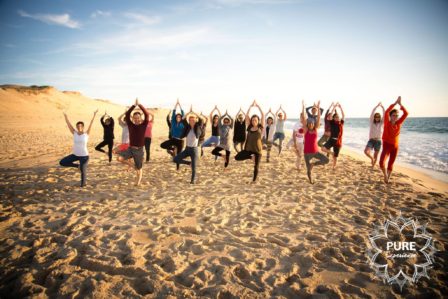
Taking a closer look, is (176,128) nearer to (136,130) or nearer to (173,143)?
(173,143)

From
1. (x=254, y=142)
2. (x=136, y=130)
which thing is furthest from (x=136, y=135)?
(x=254, y=142)

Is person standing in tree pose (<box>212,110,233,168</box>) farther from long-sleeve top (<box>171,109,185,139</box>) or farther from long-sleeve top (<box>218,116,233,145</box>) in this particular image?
long-sleeve top (<box>171,109,185,139</box>)

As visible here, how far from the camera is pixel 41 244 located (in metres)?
3.88

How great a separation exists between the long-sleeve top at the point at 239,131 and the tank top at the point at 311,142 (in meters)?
3.26

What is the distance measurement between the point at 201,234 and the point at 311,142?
4.62 metres

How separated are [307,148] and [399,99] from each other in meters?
2.97

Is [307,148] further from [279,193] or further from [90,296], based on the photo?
[90,296]

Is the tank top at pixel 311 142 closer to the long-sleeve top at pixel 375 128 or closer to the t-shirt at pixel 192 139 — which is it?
the long-sleeve top at pixel 375 128

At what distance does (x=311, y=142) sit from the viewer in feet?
23.4

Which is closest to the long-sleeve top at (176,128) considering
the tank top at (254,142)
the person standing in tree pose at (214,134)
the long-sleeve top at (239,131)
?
the person standing in tree pose at (214,134)

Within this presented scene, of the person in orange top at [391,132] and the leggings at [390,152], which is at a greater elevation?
the person in orange top at [391,132]

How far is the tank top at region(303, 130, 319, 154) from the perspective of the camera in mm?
7113

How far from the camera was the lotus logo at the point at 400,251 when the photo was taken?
3332 mm

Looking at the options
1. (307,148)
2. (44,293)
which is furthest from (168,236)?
(307,148)
